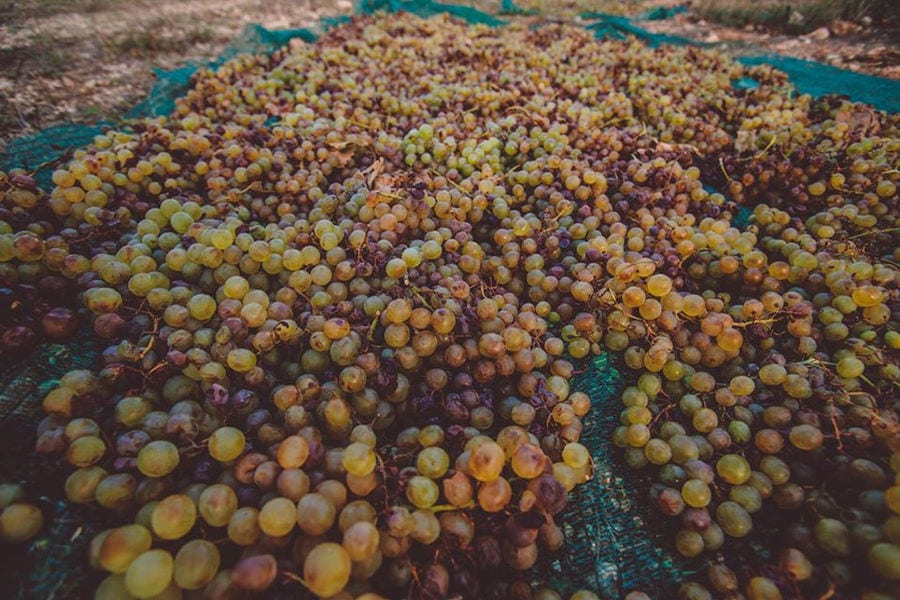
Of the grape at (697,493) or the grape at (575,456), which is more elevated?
the grape at (575,456)

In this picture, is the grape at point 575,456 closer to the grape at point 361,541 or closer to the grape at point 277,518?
the grape at point 361,541

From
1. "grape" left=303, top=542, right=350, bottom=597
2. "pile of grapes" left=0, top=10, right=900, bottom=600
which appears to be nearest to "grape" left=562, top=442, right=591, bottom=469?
"pile of grapes" left=0, top=10, right=900, bottom=600

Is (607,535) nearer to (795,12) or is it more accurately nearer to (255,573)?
(255,573)

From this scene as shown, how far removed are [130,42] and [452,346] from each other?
4.80m


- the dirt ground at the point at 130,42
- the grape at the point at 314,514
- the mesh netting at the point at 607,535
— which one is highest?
the dirt ground at the point at 130,42

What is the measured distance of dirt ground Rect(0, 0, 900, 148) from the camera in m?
3.10

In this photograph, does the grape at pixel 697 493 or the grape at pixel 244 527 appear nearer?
the grape at pixel 244 527

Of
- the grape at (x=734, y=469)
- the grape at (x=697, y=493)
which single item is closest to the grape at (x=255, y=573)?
the grape at (x=697, y=493)

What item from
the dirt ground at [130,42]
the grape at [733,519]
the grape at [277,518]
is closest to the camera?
the grape at [277,518]

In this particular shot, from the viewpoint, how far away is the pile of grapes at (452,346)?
1.14 meters

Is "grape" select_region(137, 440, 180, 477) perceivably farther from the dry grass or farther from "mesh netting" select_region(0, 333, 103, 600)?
the dry grass

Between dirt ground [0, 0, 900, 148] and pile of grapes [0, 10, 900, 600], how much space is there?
1.07 m

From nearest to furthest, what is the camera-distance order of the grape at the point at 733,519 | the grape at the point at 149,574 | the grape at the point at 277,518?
the grape at the point at 149,574
the grape at the point at 277,518
the grape at the point at 733,519

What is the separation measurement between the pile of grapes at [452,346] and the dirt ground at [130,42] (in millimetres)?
1071
